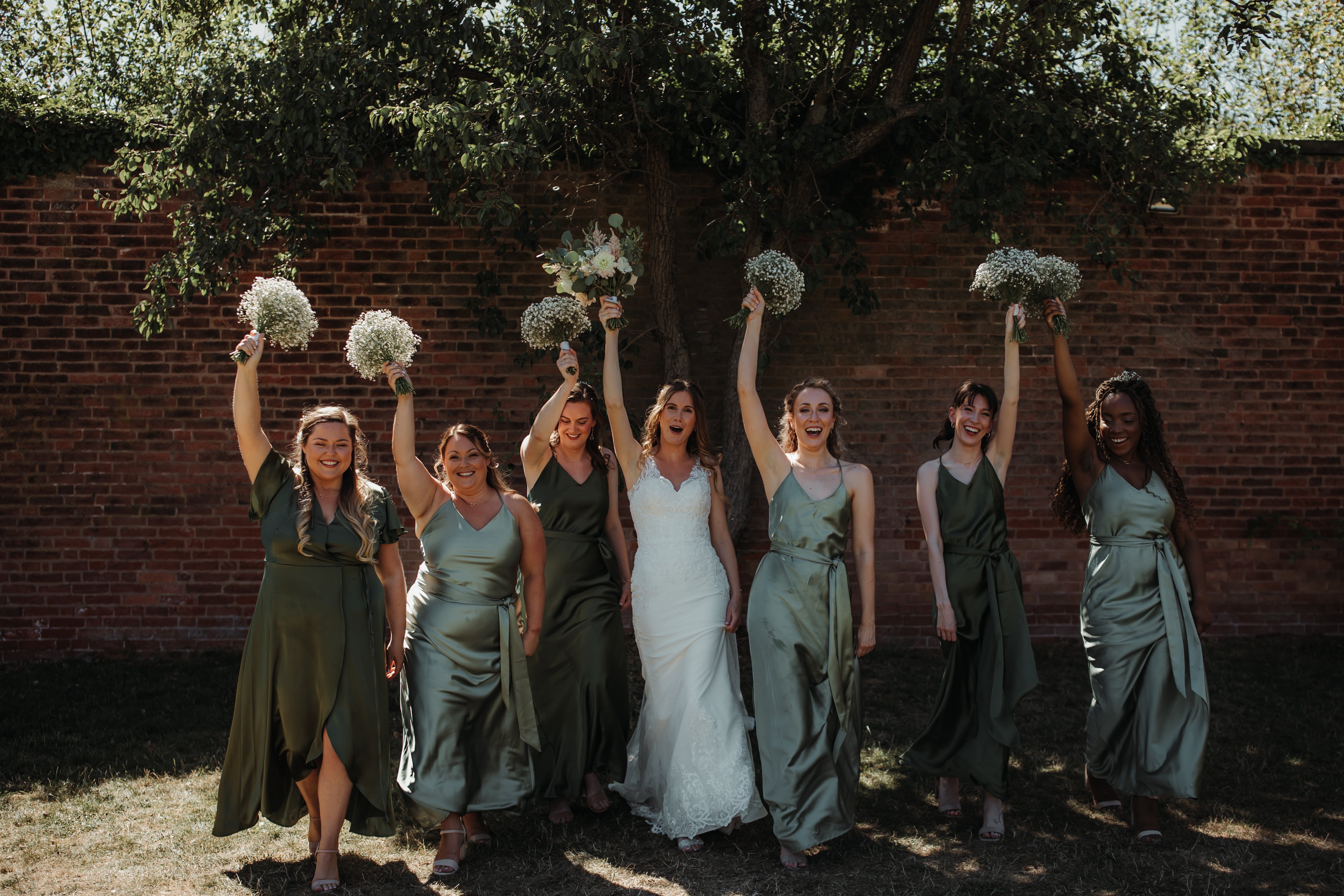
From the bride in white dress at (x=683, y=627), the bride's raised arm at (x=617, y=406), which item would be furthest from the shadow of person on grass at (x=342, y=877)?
the bride's raised arm at (x=617, y=406)

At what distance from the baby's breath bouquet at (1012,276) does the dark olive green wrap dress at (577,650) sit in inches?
88.0

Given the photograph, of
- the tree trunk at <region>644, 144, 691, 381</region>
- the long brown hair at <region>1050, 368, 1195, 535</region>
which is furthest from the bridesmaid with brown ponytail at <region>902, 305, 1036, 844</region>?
the tree trunk at <region>644, 144, 691, 381</region>

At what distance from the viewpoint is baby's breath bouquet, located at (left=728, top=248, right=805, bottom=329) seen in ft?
15.7

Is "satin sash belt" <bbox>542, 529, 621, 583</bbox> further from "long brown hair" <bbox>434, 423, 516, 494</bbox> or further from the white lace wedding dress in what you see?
"long brown hair" <bbox>434, 423, 516, 494</bbox>

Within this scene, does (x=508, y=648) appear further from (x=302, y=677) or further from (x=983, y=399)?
(x=983, y=399)

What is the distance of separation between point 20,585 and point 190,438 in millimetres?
1661

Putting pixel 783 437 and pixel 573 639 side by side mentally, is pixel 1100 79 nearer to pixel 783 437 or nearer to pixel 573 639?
pixel 783 437

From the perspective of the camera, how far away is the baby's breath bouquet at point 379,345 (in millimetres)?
4371

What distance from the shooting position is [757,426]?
4531mm

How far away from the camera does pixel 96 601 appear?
753 cm

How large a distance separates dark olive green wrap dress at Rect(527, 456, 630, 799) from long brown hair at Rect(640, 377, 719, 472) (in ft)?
1.09

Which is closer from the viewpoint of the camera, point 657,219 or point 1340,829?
point 1340,829

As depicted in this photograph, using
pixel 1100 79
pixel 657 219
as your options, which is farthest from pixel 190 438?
pixel 1100 79

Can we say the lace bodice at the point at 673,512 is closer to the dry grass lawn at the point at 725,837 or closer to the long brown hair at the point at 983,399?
the long brown hair at the point at 983,399
